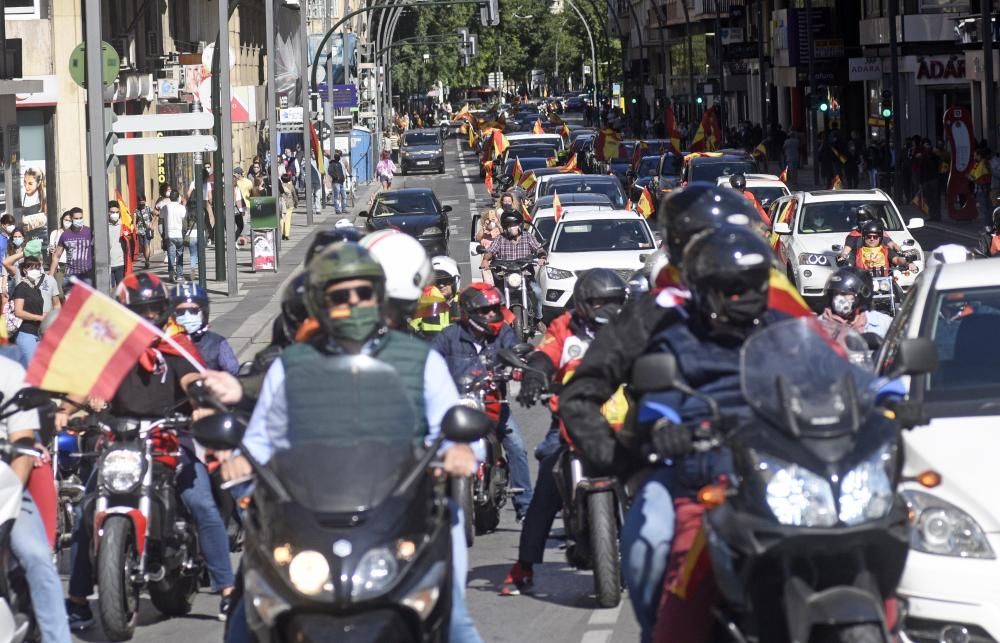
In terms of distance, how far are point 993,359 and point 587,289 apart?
7.12 ft

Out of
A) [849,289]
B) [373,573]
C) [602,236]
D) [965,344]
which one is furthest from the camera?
[602,236]

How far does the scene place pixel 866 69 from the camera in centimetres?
5694

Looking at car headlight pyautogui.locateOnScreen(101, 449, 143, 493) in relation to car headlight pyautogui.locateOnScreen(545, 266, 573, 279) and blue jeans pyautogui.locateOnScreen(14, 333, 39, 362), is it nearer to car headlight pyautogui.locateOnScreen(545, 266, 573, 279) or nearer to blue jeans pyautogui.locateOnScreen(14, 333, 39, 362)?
blue jeans pyautogui.locateOnScreen(14, 333, 39, 362)

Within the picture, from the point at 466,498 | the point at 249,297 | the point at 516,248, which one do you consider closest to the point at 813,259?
the point at 516,248

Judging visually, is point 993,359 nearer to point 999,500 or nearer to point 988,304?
point 988,304

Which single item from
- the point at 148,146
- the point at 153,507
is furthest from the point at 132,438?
the point at 148,146

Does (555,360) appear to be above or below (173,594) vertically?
above

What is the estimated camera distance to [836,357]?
5117 millimetres

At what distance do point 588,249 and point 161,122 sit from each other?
5833 millimetres

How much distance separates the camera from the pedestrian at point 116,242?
25.7m

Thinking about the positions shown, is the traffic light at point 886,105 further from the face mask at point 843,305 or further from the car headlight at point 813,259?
the face mask at point 843,305

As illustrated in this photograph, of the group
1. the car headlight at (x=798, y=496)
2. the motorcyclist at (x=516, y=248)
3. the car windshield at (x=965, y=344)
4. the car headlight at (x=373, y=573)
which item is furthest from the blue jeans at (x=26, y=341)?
the car headlight at (x=798, y=496)

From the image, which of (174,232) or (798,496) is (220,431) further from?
(174,232)

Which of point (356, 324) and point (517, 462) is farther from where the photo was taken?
point (517, 462)
